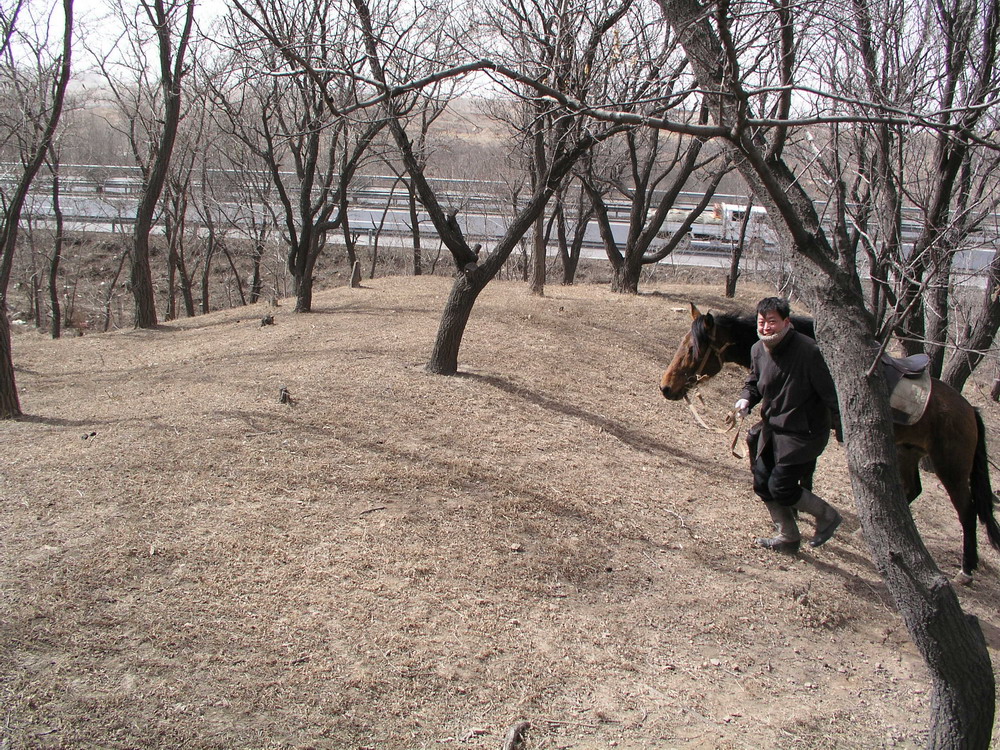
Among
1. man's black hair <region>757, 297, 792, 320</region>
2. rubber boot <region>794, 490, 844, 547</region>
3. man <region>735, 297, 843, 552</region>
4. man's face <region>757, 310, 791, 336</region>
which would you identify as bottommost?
rubber boot <region>794, 490, 844, 547</region>

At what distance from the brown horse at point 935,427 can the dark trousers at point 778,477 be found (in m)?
0.77

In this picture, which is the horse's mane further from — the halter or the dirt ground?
the dirt ground

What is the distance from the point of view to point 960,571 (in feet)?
19.3

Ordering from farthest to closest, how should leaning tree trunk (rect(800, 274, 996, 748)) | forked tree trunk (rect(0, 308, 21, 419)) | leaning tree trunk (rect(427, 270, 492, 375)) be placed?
leaning tree trunk (rect(427, 270, 492, 375))
forked tree trunk (rect(0, 308, 21, 419))
leaning tree trunk (rect(800, 274, 996, 748))

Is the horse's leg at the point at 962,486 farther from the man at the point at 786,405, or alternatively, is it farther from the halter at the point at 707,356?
the halter at the point at 707,356

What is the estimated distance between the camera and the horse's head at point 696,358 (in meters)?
5.43

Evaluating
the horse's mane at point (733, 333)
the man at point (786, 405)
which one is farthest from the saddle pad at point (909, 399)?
the horse's mane at point (733, 333)

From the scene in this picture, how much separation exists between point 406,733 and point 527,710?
24.8 inches

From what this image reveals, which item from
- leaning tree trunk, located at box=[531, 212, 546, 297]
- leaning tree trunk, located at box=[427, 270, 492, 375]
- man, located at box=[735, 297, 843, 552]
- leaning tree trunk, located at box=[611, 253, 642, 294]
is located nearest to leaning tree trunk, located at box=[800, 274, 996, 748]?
man, located at box=[735, 297, 843, 552]

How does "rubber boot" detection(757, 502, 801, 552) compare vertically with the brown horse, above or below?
below

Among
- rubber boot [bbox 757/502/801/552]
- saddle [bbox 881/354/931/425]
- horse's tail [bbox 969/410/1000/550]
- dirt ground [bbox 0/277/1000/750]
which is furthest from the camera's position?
horse's tail [bbox 969/410/1000/550]

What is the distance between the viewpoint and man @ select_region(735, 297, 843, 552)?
4.84m

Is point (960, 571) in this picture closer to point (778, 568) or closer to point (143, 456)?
point (778, 568)

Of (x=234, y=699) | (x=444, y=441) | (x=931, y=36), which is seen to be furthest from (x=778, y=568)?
(x=931, y=36)
